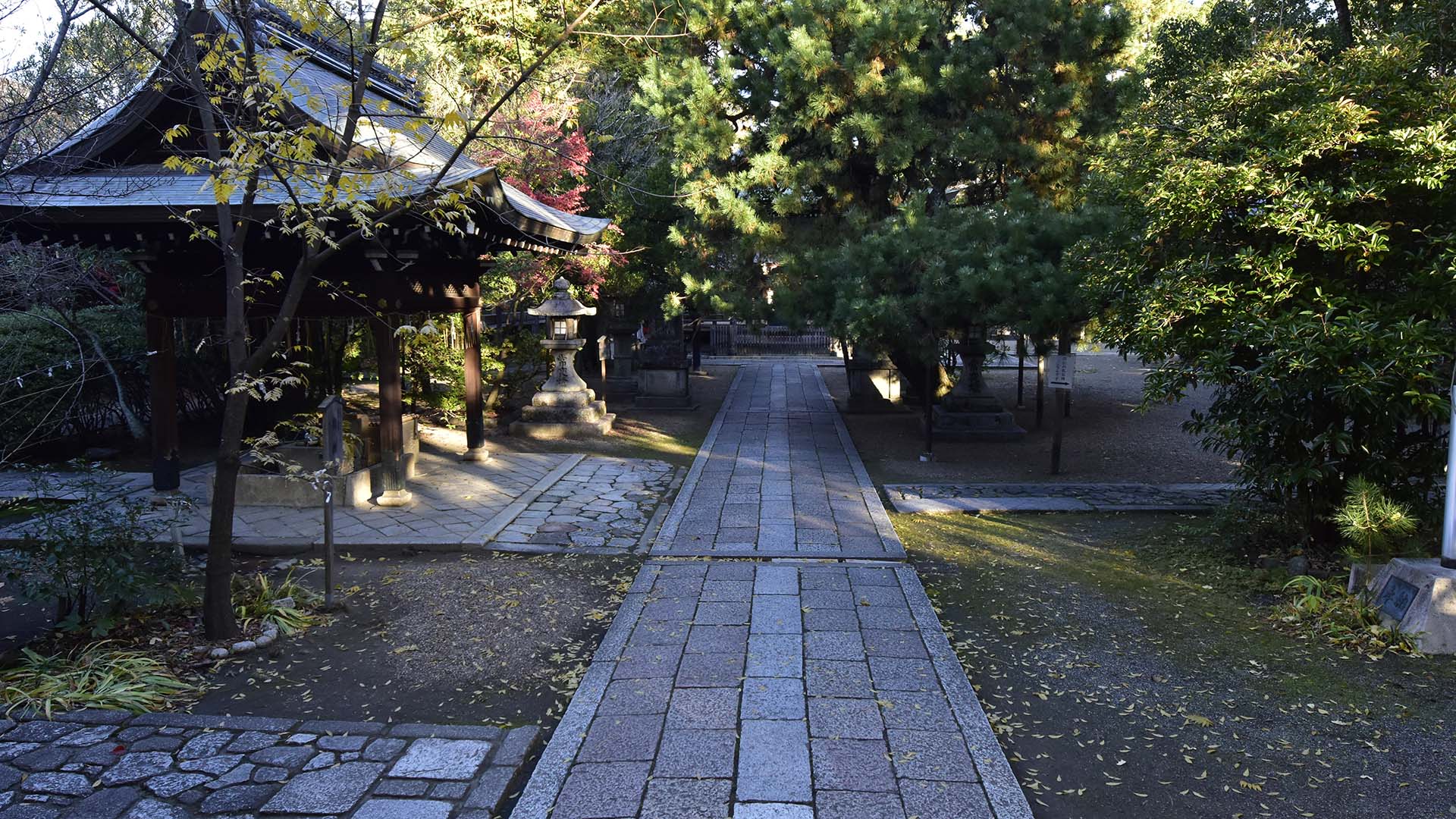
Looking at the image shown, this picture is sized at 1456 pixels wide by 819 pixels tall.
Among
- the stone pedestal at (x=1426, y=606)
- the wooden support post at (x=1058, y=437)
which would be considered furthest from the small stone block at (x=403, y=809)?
the wooden support post at (x=1058, y=437)

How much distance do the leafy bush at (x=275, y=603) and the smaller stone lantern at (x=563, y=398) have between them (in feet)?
22.9

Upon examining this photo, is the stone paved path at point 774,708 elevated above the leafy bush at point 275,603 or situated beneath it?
situated beneath

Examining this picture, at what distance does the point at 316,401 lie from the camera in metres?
12.2

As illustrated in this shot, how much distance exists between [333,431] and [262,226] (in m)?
2.13

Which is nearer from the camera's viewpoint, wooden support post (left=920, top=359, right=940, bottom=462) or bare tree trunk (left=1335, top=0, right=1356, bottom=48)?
bare tree trunk (left=1335, top=0, right=1356, bottom=48)

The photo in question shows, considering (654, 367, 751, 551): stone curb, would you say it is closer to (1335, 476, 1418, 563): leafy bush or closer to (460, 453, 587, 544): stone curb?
(460, 453, 587, 544): stone curb

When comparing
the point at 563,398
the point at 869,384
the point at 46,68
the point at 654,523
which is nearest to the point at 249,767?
the point at 46,68

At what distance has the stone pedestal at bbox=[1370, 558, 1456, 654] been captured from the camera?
15.3 ft

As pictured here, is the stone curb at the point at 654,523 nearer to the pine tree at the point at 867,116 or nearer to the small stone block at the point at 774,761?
the pine tree at the point at 867,116

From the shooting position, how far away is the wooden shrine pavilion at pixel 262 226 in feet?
21.5

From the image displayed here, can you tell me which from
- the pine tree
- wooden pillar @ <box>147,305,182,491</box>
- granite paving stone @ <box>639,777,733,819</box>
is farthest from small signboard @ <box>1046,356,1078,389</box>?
wooden pillar @ <box>147,305,182,491</box>

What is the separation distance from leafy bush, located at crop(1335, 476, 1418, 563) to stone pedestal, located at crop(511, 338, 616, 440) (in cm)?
933

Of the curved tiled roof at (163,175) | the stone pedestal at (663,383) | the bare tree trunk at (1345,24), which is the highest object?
the bare tree trunk at (1345,24)

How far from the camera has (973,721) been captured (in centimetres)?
398
